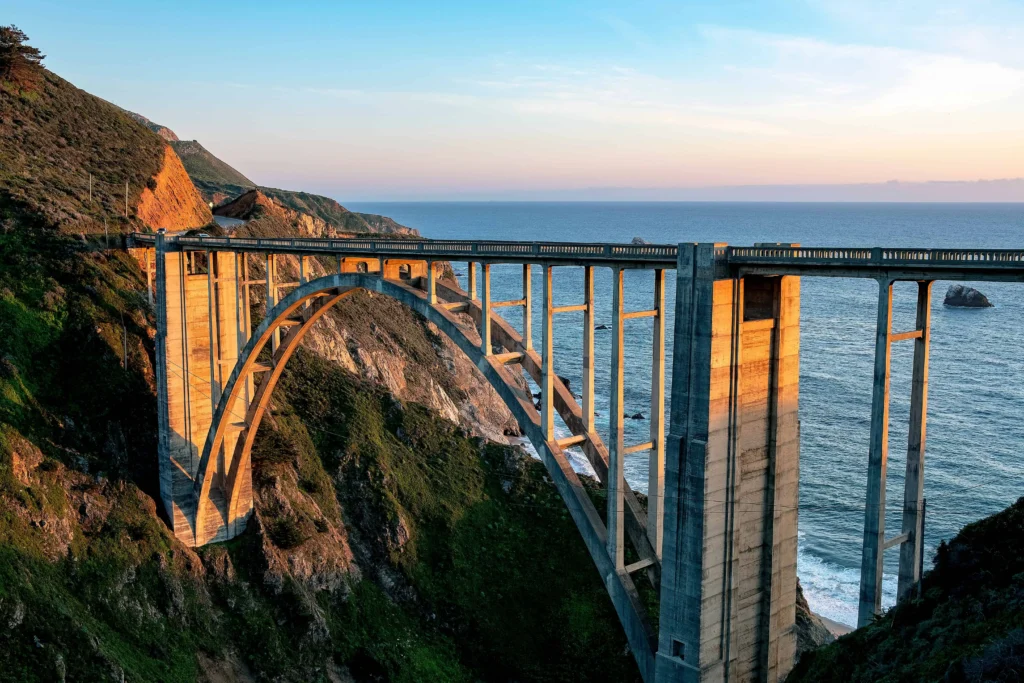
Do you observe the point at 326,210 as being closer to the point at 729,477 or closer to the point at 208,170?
the point at 208,170

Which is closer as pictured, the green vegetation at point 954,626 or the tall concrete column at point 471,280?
the green vegetation at point 954,626

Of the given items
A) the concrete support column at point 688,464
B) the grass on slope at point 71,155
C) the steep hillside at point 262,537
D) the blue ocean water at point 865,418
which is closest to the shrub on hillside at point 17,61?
the grass on slope at point 71,155

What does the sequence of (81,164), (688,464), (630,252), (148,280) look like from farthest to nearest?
(81,164) < (148,280) < (630,252) < (688,464)

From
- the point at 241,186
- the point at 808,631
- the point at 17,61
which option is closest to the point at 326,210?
the point at 241,186

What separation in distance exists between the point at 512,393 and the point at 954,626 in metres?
11.9

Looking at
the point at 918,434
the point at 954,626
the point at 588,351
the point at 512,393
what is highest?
the point at 588,351

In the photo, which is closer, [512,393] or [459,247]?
[512,393]

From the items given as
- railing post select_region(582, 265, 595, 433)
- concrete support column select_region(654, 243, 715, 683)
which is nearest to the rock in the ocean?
railing post select_region(582, 265, 595, 433)

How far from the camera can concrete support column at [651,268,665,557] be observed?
2170 centimetres

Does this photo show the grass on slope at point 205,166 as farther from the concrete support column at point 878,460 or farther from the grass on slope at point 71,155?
the concrete support column at point 878,460

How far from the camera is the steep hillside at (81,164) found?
4747 cm

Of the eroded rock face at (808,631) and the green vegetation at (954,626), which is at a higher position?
the green vegetation at (954,626)

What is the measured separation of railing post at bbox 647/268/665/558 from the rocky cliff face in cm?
3955

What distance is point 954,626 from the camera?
17.0 metres
